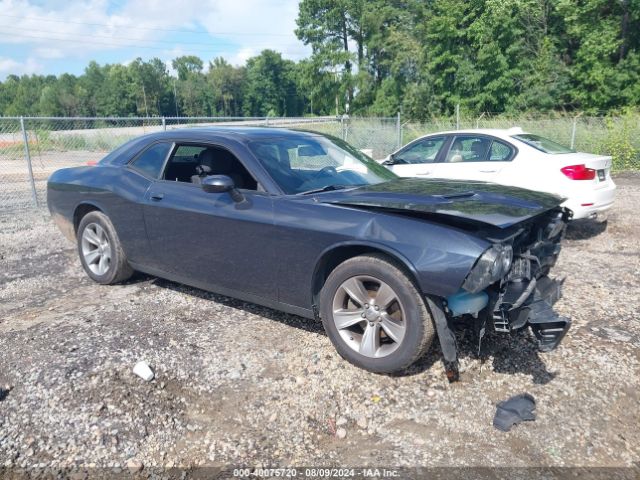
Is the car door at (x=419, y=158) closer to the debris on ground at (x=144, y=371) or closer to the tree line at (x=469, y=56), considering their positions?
the debris on ground at (x=144, y=371)

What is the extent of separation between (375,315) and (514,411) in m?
0.99

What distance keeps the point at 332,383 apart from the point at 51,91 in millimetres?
87433

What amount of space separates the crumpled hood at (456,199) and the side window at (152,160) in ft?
5.91

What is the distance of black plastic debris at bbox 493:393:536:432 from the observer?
9.28ft

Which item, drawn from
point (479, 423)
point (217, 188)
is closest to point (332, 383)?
point (479, 423)

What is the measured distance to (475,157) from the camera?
740cm

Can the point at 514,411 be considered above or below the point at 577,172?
below

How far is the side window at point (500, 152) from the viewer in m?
7.17

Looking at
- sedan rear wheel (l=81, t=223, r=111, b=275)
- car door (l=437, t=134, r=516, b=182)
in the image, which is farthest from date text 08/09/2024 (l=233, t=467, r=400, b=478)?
car door (l=437, t=134, r=516, b=182)

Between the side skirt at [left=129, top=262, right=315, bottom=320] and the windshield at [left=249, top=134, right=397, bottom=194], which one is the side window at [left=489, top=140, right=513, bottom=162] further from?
the side skirt at [left=129, top=262, right=315, bottom=320]

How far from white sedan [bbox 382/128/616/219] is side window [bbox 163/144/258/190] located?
3.56 meters

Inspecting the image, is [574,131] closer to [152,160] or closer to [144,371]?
[152,160]

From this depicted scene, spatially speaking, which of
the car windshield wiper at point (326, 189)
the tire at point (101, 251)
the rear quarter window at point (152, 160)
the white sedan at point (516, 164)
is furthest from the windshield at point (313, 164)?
the white sedan at point (516, 164)

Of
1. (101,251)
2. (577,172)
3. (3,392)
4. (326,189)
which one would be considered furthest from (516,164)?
(3,392)
